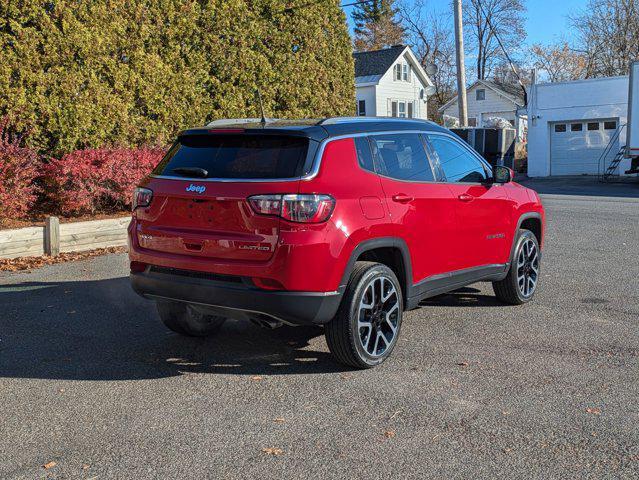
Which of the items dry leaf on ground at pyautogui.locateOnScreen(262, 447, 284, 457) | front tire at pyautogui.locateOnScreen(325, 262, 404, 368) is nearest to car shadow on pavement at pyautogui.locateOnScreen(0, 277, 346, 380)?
front tire at pyautogui.locateOnScreen(325, 262, 404, 368)

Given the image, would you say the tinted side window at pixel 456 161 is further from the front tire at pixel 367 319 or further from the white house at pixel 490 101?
the white house at pixel 490 101

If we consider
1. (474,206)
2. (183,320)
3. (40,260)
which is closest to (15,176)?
(40,260)

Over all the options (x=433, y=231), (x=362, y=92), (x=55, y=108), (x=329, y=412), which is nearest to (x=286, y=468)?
(x=329, y=412)

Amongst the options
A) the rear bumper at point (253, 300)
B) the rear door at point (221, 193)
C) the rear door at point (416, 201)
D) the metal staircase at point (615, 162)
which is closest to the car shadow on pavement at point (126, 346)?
the rear bumper at point (253, 300)

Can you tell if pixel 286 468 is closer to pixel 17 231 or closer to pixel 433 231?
pixel 433 231

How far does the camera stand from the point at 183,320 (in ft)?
19.2

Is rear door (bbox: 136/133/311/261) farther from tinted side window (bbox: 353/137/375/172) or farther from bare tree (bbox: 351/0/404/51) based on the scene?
bare tree (bbox: 351/0/404/51)

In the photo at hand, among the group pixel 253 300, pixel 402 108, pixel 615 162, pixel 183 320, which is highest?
pixel 402 108

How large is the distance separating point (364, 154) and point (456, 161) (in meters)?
1.39

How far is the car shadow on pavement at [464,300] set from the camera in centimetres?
725

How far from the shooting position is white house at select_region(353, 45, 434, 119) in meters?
46.6

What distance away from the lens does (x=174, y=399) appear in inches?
181

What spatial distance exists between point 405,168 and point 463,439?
2.36m

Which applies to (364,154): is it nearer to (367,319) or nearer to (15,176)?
(367,319)
